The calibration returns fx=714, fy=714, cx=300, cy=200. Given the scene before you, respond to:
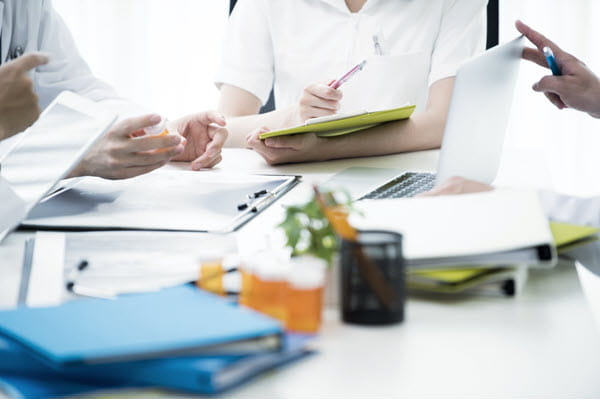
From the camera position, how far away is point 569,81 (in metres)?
1.43

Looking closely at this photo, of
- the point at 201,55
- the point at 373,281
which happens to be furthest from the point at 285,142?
the point at 201,55

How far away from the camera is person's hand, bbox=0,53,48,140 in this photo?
1157mm

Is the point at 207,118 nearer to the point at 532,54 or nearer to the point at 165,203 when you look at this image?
the point at 165,203

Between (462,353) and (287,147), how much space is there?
967 millimetres

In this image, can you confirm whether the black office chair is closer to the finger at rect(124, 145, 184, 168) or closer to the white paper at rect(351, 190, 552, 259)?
the finger at rect(124, 145, 184, 168)

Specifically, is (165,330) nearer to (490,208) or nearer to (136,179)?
(490,208)

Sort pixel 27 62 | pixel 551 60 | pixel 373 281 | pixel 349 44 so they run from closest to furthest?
1. pixel 373 281
2. pixel 27 62
3. pixel 551 60
4. pixel 349 44

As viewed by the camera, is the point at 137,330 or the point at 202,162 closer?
the point at 137,330

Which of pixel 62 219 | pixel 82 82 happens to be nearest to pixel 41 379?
pixel 62 219

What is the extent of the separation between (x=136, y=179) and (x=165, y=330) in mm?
847

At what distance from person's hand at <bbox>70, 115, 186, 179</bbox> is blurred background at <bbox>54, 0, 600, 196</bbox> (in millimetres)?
2204

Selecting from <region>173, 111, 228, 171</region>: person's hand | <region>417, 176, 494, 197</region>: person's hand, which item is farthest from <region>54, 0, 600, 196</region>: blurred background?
<region>417, 176, 494, 197</region>: person's hand

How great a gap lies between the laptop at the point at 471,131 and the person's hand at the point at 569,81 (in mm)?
151

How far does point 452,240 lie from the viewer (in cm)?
73
